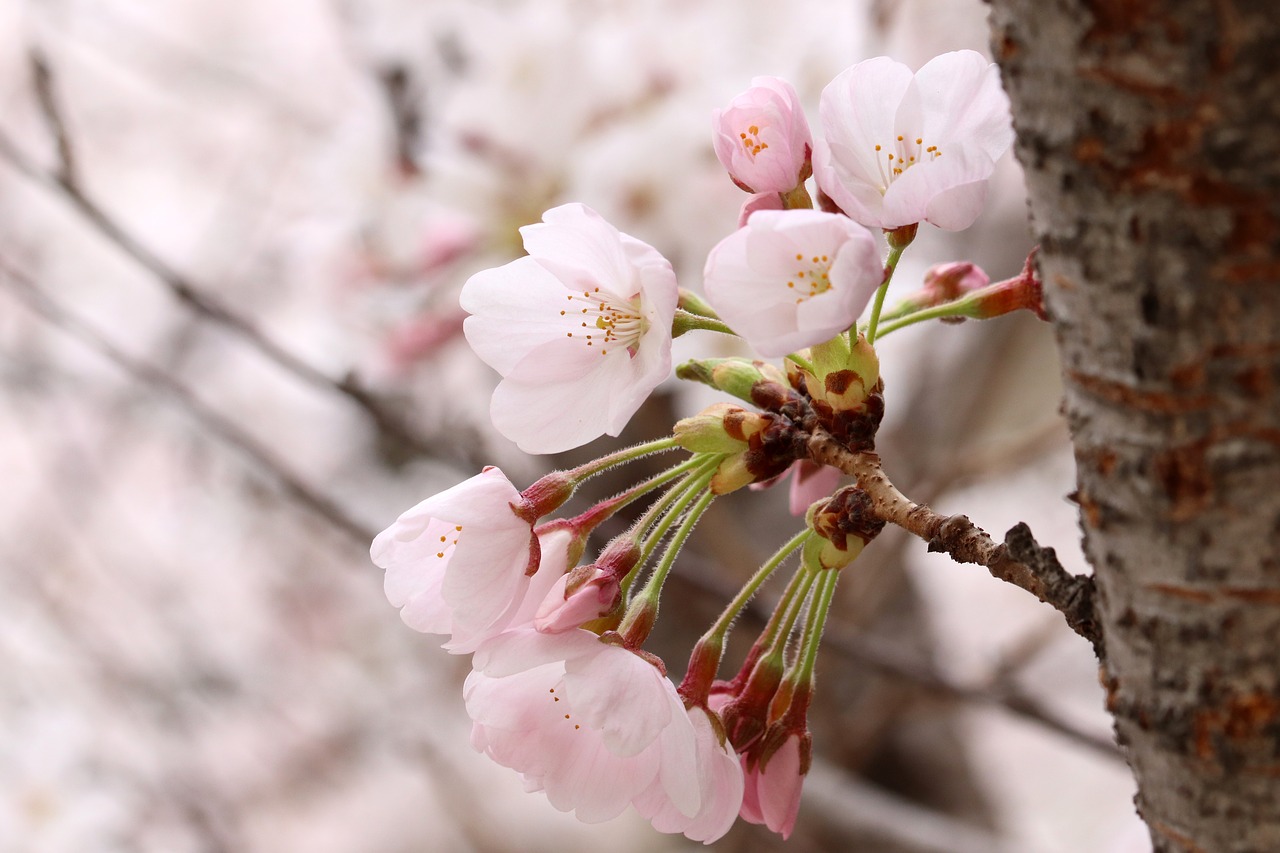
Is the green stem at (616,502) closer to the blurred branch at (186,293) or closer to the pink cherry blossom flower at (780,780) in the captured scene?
the pink cherry blossom flower at (780,780)

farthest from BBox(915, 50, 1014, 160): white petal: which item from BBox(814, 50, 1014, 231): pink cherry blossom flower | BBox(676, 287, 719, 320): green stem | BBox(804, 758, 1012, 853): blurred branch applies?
BBox(804, 758, 1012, 853): blurred branch

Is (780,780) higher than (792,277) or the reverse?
the reverse

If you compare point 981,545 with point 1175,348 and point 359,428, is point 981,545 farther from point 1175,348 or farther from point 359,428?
point 359,428

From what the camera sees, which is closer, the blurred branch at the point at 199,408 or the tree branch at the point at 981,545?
the tree branch at the point at 981,545

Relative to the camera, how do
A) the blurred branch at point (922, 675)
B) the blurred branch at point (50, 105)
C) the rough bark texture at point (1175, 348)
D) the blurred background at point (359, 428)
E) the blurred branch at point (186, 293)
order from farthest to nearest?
the blurred background at point (359, 428) → the blurred branch at point (922, 675) → the blurred branch at point (186, 293) → the blurred branch at point (50, 105) → the rough bark texture at point (1175, 348)

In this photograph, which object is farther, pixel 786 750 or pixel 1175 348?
pixel 786 750

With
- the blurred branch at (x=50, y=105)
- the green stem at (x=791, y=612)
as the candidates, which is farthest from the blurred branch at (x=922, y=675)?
the blurred branch at (x=50, y=105)

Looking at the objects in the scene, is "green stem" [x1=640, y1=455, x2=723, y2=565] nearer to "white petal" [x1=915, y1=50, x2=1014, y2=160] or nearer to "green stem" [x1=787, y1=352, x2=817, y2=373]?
"green stem" [x1=787, y1=352, x2=817, y2=373]

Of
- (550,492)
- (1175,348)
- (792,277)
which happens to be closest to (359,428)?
(550,492)
